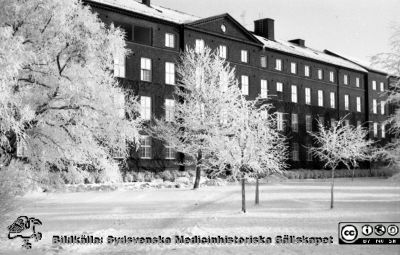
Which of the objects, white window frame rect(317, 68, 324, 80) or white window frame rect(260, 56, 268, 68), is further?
white window frame rect(317, 68, 324, 80)

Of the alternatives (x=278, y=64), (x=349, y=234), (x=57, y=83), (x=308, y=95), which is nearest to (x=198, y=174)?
(x=57, y=83)

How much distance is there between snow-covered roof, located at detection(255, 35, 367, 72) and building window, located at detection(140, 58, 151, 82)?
14.7 metres

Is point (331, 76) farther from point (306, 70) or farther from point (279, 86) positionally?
point (279, 86)

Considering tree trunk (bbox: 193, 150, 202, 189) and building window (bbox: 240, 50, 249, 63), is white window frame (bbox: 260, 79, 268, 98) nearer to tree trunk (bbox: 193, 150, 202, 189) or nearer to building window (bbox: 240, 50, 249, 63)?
building window (bbox: 240, 50, 249, 63)

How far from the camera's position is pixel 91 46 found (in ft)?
62.2

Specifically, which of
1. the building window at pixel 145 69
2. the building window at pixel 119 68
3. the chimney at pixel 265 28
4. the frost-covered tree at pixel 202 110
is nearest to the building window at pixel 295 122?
the chimney at pixel 265 28

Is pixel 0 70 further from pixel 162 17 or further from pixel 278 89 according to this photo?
pixel 278 89

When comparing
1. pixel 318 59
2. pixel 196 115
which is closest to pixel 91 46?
pixel 196 115

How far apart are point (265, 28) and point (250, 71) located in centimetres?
933

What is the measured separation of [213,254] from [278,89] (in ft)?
131

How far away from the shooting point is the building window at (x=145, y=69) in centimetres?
3706

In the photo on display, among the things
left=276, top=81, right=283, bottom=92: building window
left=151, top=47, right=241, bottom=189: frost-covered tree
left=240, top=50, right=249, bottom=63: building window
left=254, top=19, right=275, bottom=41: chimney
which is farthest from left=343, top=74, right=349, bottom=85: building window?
left=151, top=47, right=241, bottom=189: frost-covered tree

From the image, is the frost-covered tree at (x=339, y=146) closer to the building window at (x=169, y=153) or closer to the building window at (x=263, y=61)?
the building window at (x=169, y=153)

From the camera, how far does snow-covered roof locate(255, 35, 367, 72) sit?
50094 millimetres
